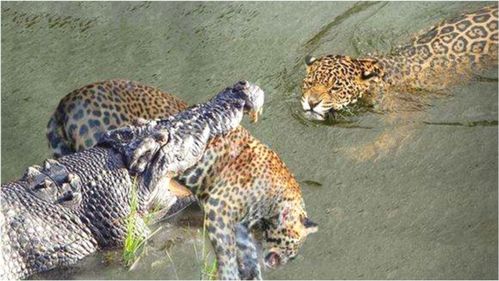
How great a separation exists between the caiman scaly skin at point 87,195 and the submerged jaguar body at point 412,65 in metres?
2.53

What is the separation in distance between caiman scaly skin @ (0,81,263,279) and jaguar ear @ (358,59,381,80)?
289 centimetres

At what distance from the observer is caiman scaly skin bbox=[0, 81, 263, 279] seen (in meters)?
5.88

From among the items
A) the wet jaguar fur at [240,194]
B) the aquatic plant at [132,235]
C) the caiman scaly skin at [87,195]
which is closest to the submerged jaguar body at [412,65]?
the wet jaguar fur at [240,194]

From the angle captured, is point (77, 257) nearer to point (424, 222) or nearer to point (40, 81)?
point (424, 222)

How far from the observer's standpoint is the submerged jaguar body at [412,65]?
8984mm

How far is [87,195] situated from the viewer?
6.11 meters

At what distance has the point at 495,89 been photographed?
8938 mm

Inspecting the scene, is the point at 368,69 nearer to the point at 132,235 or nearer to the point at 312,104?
the point at 312,104

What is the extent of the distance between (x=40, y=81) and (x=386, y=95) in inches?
102

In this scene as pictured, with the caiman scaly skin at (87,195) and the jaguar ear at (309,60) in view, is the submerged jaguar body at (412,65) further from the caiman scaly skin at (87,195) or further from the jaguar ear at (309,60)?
the caiman scaly skin at (87,195)

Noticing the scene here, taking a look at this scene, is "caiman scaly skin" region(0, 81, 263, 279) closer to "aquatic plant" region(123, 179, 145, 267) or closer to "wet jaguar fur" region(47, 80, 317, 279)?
"aquatic plant" region(123, 179, 145, 267)

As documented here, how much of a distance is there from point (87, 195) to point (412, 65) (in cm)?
406

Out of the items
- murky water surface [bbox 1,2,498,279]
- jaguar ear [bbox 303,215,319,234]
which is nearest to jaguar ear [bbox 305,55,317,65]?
murky water surface [bbox 1,2,498,279]

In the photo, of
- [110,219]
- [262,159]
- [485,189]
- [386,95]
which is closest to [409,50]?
[386,95]
